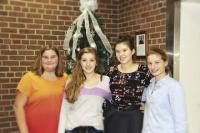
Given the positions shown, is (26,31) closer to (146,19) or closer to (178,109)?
(146,19)

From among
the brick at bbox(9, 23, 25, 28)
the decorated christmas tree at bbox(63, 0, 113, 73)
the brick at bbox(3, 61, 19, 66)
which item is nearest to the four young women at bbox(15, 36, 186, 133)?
the decorated christmas tree at bbox(63, 0, 113, 73)

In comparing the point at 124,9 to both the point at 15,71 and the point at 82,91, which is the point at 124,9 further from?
the point at 82,91

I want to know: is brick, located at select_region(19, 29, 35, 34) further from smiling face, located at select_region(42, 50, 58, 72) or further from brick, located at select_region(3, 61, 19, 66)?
smiling face, located at select_region(42, 50, 58, 72)

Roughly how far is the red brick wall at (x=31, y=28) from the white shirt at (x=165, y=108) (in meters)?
1.43

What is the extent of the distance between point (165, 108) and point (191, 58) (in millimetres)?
1552

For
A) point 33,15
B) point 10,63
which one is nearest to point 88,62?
point 10,63

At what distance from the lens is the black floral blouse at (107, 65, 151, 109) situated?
8.34 ft

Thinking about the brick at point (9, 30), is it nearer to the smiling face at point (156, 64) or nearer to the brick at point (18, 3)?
the brick at point (18, 3)

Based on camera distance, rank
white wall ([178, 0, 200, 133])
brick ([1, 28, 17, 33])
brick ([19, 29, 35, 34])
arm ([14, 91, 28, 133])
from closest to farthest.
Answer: arm ([14, 91, 28, 133]) < white wall ([178, 0, 200, 133]) < brick ([1, 28, 17, 33]) < brick ([19, 29, 35, 34])

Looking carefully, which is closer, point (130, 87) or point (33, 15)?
point (130, 87)

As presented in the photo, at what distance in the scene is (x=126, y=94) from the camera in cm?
254

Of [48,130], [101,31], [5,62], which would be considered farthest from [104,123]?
[5,62]

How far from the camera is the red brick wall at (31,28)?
379 centimetres

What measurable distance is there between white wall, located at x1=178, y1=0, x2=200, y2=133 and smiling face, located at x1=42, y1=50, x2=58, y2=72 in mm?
1486
